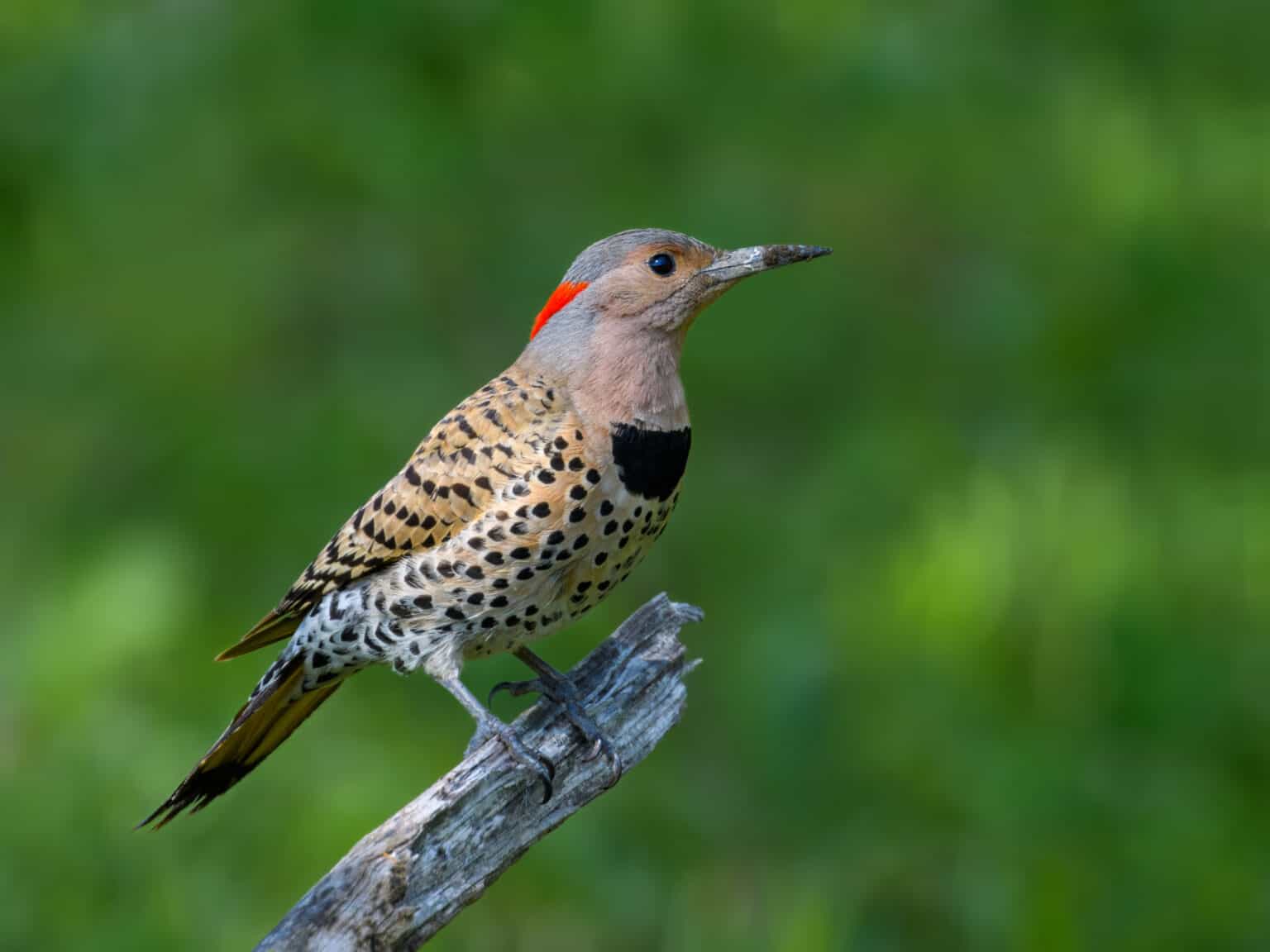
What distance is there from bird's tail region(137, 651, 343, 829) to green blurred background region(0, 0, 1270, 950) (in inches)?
38.1

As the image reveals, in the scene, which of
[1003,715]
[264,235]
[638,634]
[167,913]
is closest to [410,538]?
[638,634]

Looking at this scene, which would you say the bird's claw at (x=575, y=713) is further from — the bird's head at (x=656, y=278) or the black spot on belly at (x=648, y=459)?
the bird's head at (x=656, y=278)

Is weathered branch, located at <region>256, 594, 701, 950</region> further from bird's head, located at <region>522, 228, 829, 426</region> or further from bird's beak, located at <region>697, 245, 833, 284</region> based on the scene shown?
bird's beak, located at <region>697, 245, 833, 284</region>

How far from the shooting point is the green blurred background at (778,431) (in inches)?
201

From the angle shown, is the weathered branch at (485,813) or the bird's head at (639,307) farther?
the bird's head at (639,307)

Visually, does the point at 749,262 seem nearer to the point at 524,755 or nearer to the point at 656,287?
the point at 656,287

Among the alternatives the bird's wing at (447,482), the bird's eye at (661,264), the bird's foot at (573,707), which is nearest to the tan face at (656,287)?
the bird's eye at (661,264)

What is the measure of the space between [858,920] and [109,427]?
341 centimetres

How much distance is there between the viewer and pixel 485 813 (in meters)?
3.31

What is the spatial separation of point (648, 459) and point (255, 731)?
44.7 inches

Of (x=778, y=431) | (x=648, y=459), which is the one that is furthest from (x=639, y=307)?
(x=778, y=431)

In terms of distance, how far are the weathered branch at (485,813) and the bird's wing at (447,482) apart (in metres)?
0.46

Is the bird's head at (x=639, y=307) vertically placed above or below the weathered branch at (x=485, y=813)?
above

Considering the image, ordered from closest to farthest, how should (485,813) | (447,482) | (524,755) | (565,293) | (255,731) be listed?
(485,813) → (524,755) → (447,482) → (565,293) → (255,731)
